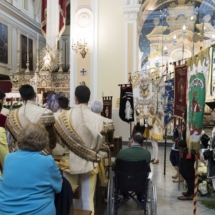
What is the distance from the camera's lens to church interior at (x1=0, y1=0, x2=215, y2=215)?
3441 mm

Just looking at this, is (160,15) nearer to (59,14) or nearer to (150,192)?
(59,14)

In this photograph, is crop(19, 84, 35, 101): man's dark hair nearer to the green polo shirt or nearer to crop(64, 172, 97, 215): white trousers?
crop(64, 172, 97, 215): white trousers

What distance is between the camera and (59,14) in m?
12.6

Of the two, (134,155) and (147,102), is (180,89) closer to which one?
(147,102)

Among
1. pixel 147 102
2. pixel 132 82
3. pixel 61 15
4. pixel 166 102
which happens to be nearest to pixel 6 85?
pixel 61 15

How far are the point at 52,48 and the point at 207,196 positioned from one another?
10.2 meters

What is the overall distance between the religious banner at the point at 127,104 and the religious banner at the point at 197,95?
4.04 meters

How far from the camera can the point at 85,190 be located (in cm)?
303

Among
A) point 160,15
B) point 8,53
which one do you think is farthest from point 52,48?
point 160,15

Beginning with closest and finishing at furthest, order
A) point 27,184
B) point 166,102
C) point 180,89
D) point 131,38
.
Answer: point 27,184 < point 180,89 < point 166,102 < point 131,38

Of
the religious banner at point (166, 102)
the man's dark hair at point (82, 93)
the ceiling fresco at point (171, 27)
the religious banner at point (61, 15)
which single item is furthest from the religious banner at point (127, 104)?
the ceiling fresco at point (171, 27)

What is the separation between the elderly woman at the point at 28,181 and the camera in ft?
5.80

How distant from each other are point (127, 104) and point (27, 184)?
5.87 metres

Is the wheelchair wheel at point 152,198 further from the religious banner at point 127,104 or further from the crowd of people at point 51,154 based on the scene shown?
the religious banner at point 127,104
